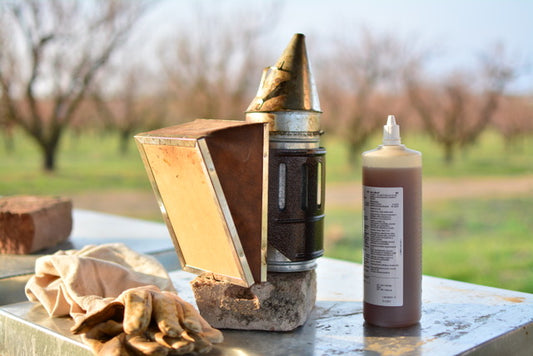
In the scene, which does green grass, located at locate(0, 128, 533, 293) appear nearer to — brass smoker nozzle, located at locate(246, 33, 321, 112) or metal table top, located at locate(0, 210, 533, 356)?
metal table top, located at locate(0, 210, 533, 356)

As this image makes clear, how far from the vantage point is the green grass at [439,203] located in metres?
5.23

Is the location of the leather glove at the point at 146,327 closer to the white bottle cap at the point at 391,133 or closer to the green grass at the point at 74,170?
the white bottle cap at the point at 391,133

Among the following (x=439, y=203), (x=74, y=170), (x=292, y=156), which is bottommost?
(x=439, y=203)

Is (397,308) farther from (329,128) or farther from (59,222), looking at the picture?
(329,128)

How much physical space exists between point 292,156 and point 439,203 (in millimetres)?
6205

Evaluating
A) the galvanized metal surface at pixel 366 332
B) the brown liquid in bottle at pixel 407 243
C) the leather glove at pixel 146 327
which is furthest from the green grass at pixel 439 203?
the leather glove at pixel 146 327

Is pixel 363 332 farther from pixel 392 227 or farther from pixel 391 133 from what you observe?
pixel 391 133

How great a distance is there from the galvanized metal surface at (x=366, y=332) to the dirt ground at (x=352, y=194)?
596 cm

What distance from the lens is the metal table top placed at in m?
1.11

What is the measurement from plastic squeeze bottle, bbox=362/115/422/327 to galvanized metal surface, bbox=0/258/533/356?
6 centimetres

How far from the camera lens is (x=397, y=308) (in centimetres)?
122

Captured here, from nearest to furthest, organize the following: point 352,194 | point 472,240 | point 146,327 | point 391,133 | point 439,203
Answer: point 146,327 → point 391,133 → point 472,240 → point 439,203 → point 352,194

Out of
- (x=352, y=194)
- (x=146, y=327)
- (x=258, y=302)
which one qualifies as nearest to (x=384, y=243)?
(x=258, y=302)

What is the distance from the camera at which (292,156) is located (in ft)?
4.02
